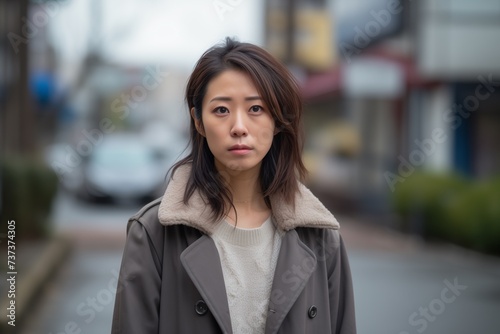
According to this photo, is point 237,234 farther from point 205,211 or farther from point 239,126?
point 239,126

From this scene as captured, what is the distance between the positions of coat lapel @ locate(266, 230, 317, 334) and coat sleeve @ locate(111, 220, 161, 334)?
34 centimetres

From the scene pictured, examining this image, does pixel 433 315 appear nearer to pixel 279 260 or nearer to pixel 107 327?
pixel 107 327

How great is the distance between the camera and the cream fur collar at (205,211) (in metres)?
2.69

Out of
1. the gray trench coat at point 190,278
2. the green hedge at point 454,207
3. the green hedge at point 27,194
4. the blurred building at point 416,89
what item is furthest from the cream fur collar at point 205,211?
the blurred building at point 416,89

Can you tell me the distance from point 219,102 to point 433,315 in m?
6.80

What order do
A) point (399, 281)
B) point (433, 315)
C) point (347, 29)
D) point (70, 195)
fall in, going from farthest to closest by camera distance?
point (70, 195)
point (347, 29)
point (399, 281)
point (433, 315)

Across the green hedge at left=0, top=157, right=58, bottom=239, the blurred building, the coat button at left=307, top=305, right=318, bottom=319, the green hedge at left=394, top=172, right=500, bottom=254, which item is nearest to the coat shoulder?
the coat button at left=307, top=305, right=318, bottom=319

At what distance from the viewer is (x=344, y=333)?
289 cm

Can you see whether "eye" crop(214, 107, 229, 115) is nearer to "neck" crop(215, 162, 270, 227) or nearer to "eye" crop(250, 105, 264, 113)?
"eye" crop(250, 105, 264, 113)

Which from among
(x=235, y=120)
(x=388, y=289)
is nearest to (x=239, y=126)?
(x=235, y=120)

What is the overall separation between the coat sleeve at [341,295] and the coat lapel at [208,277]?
0.41 meters

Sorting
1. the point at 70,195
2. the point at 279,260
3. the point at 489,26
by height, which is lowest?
A: the point at 70,195

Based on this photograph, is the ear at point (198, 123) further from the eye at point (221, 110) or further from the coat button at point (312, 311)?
the coat button at point (312, 311)

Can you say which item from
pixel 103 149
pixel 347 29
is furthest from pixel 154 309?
pixel 103 149
